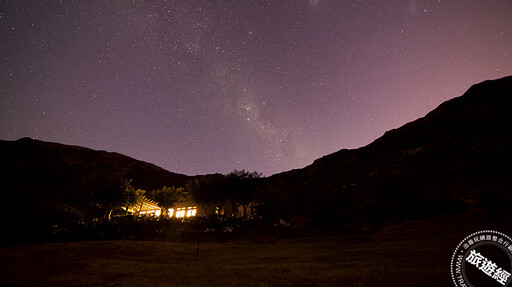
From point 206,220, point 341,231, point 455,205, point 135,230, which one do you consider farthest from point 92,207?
point 455,205

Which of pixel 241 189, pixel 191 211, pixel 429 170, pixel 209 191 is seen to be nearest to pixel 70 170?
pixel 191 211

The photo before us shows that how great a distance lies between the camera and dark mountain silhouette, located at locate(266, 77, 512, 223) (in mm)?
30953

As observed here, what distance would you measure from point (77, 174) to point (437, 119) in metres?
102

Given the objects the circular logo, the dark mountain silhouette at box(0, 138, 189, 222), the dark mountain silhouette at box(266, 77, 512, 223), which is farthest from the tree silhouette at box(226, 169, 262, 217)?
the circular logo

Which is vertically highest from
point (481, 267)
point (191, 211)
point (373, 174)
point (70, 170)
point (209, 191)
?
point (70, 170)

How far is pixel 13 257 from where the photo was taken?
1385 cm

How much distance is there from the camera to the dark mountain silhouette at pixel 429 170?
1219 inches

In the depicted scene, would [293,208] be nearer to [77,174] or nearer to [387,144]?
[387,144]

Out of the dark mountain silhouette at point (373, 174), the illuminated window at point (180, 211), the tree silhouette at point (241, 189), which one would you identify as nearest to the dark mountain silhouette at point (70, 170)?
the dark mountain silhouette at point (373, 174)

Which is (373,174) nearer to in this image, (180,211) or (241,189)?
(241,189)

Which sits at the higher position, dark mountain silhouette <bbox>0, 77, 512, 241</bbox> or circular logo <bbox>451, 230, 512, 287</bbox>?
dark mountain silhouette <bbox>0, 77, 512, 241</bbox>

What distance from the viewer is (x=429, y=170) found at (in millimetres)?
43156

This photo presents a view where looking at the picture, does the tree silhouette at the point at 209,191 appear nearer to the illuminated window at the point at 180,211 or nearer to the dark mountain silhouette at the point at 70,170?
the illuminated window at the point at 180,211

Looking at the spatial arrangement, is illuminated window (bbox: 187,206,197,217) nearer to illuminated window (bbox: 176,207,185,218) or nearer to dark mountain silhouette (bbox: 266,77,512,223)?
illuminated window (bbox: 176,207,185,218)
